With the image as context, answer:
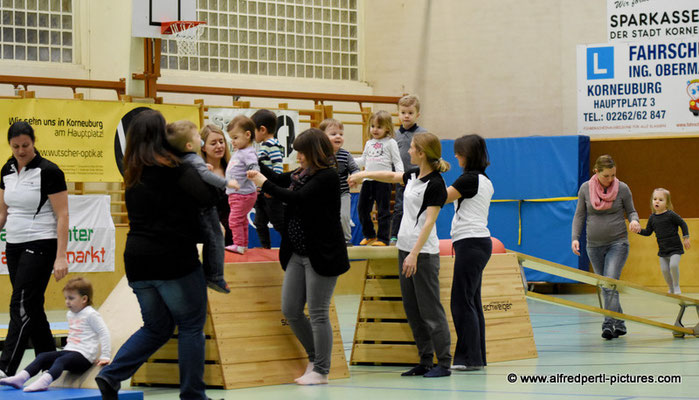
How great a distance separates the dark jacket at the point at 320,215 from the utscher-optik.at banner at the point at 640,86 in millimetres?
10515

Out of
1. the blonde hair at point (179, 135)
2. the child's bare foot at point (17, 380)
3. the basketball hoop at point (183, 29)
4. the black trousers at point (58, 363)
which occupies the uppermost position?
the basketball hoop at point (183, 29)

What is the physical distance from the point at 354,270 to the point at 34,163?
10597mm

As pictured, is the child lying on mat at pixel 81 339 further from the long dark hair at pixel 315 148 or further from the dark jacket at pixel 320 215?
the long dark hair at pixel 315 148

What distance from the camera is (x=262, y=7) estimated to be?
18234 millimetres

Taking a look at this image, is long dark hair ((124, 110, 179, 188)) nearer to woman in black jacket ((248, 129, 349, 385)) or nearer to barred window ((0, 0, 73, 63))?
woman in black jacket ((248, 129, 349, 385))

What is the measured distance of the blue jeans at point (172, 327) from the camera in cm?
528

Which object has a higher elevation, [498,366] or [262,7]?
[262,7]

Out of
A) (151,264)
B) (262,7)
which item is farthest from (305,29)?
(151,264)

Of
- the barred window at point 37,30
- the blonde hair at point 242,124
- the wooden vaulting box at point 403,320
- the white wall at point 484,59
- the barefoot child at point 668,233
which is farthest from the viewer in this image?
the white wall at point 484,59

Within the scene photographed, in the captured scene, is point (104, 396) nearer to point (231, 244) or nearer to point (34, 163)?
point (34, 163)

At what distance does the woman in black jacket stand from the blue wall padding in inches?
382

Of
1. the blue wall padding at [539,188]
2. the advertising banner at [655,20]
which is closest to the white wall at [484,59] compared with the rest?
the advertising banner at [655,20]

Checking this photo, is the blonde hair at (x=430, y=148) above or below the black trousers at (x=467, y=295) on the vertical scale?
above

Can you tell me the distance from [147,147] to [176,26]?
9.22 metres
